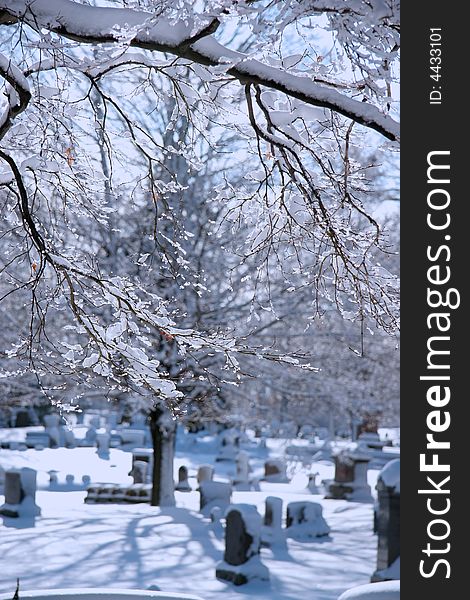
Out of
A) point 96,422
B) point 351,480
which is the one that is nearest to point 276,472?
point 351,480

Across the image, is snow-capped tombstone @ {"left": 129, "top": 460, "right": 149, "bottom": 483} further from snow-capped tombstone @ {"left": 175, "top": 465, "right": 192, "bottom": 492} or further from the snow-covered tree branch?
the snow-covered tree branch

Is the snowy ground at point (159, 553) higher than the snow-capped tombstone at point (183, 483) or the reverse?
the reverse

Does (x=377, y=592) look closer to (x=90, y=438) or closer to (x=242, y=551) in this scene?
(x=242, y=551)

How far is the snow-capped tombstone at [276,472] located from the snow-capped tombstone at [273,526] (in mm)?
9878

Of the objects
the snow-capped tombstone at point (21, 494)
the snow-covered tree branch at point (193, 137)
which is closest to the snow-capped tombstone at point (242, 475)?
the snow-capped tombstone at point (21, 494)

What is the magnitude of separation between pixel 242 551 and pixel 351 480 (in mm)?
10087

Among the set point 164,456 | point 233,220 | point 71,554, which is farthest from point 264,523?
point 233,220

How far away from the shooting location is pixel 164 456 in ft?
51.4

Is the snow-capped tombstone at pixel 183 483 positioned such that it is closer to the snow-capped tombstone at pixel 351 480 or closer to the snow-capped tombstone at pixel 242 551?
the snow-capped tombstone at pixel 351 480

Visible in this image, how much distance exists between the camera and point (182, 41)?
12.6ft

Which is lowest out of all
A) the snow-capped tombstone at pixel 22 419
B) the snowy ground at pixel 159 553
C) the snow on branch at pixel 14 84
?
the snowy ground at pixel 159 553

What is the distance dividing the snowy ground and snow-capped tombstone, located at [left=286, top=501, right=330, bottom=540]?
0.27 m

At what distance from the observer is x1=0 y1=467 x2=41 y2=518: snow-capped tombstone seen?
14539 mm

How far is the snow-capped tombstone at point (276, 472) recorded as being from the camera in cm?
2338
